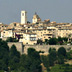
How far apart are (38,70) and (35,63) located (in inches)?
60.9

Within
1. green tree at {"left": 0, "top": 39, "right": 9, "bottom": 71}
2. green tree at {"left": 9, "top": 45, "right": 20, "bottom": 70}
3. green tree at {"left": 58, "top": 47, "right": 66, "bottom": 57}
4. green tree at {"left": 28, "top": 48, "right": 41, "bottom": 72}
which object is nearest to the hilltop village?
green tree at {"left": 0, "top": 39, "right": 9, "bottom": 71}

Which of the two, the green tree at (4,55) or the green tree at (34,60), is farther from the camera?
the green tree at (4,55)

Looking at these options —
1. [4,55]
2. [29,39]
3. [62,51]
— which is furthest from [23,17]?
[62,51]

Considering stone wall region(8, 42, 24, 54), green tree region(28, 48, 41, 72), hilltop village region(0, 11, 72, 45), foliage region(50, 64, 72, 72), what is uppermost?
hilltop village region(0, 11, 72, 45)

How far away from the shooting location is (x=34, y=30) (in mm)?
95625

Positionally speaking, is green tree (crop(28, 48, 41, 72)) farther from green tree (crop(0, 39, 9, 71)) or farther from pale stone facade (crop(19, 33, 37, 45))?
pale stone facade (crop(19, 33, 37, 45))

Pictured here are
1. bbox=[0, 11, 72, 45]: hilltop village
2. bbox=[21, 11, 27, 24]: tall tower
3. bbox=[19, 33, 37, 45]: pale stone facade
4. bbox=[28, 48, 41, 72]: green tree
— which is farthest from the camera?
bbox=[21, 11, 27, 24]: tall tower

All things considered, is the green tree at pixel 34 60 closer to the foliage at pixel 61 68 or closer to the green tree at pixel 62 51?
the foliage at pixel 61 68

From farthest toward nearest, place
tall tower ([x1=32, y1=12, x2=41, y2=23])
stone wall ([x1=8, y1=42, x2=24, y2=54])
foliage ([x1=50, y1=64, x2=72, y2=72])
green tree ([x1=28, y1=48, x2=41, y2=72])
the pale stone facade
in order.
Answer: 1. tall tower ([x1=32, y1=12, x2=41, y2=23])
2. the pale stone facade
3. stone wall ([x1=8, y1=42, x2=24, y2=54])
4. green tree ([x1=28, y1=48, x2=41, y2=72])
5. foliage ([x1=50, y1=64, x2=72, y2=72])

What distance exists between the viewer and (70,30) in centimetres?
9350

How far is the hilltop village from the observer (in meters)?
91.8

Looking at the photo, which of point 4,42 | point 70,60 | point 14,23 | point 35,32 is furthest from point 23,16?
point 70,60


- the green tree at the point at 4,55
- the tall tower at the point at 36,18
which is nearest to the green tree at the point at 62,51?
the green tree at the point at 4,55

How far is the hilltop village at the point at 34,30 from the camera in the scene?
301ft
